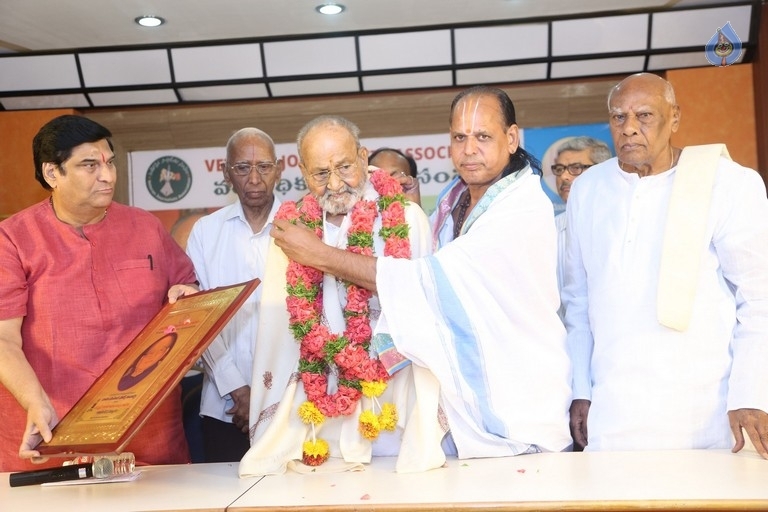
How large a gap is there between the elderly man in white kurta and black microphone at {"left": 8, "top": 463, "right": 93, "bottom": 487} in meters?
1.85

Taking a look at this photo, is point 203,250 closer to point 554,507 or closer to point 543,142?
point 554,507

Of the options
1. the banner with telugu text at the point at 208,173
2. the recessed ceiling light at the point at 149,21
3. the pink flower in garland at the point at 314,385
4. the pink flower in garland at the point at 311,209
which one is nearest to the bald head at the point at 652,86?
the pink flower in garland at the point at 311,209

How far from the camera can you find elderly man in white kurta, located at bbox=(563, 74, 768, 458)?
3217mm

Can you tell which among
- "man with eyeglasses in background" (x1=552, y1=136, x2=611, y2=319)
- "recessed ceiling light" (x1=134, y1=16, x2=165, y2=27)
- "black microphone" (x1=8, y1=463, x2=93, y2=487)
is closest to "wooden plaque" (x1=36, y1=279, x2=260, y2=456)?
"black microphone" (x1=8, y1=463, x2=93, y2=487)

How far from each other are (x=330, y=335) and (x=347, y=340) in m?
0.06

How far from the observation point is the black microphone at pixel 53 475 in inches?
122

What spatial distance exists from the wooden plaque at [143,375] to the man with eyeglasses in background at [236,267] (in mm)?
994

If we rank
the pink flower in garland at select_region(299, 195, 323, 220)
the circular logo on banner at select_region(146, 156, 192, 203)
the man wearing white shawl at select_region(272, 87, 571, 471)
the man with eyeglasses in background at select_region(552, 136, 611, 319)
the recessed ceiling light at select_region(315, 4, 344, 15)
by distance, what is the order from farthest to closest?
the circular logo on banner at select_region(146, 156, 192, 203) < the recessed ceiling light at select_region(315, 4, 344, 15) < the man with eyeglasses in background at select_region(552, 136, 611, 319) < the pink flower in garland at select_region(299, 195, 323, 220) < the man wearing white shawl at select_region(272, 87, 571, 471)

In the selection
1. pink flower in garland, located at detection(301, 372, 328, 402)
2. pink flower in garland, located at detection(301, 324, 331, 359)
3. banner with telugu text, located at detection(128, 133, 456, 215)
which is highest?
banner with telugu text, located at detection(128, 133, 456, 215)

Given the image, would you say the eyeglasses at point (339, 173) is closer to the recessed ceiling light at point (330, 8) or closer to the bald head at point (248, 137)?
the bald head at point (248, 137)

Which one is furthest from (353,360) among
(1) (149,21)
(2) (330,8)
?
(1) (149,21)

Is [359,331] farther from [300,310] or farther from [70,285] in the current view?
[70,285]

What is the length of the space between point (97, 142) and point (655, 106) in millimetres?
2239

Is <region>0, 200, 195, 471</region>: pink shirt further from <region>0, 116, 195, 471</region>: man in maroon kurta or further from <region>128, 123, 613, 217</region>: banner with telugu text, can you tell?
<region>128, 123, 613, 217</region>: banner with telugu text
